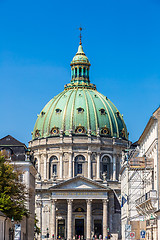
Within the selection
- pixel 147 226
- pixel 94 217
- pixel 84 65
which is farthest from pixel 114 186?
pixel 147 226

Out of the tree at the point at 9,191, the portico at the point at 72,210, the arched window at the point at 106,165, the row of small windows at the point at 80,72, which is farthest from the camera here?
the row of small windows at the point at 80,72

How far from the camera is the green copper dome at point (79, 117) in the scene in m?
161

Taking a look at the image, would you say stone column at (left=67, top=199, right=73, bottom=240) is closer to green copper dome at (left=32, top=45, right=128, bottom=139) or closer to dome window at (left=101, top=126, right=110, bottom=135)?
green copper dome at (left=32, top=45, right=128, bottom=139)

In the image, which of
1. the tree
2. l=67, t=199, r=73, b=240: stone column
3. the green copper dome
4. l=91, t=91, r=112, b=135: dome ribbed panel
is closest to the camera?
the tree

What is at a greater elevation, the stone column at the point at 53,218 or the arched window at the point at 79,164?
the arched window at the point at 79,164

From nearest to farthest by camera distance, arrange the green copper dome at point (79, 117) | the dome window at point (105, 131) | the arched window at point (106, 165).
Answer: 1. the arched window at point (106, 165)
2. the green copper dome at point (79, 117)
3. the dome window at point (105, 131)

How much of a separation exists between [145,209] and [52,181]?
8125 cm

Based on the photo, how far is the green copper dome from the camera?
160875 millimetres

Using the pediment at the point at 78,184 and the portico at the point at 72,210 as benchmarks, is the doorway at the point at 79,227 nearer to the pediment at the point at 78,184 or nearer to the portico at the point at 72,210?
the portico at the point at 72,210

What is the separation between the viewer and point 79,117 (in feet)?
529

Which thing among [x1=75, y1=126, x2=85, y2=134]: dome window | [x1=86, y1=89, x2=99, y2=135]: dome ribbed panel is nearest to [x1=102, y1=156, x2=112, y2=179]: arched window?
[x1=86, y1=89, x2=99, y2=135]: dome ribbed panel

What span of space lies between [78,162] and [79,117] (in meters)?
→ 10.5

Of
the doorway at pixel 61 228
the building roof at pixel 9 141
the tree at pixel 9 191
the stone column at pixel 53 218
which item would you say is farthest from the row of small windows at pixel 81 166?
the tree at pixel 9 191

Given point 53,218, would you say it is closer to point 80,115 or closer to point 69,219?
point 69,219
